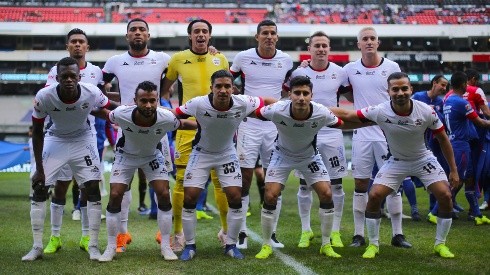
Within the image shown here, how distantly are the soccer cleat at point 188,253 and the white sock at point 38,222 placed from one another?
159 centimetres

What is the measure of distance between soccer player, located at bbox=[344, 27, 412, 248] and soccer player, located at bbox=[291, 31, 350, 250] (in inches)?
7.2

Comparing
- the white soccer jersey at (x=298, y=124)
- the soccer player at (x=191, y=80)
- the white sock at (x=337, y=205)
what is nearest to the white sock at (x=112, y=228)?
the soccer player at (x=191, y=80)

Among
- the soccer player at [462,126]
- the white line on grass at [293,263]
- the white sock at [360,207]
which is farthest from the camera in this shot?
the soccer player at [462,126]

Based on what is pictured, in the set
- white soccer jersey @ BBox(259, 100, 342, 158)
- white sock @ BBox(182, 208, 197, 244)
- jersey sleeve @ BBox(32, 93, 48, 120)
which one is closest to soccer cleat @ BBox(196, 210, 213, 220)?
white sock @ BBox(182, 208, 197, 244)

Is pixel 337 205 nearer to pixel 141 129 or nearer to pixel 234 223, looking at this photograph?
pixel 234 223

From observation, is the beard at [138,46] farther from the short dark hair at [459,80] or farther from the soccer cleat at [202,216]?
the short dark hair at [459,80]

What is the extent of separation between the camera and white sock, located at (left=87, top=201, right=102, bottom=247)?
779cm

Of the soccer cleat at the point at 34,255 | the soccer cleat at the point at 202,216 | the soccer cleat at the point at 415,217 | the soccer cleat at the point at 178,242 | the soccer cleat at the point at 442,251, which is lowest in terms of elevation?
the soccer cleat at the point at 202,216

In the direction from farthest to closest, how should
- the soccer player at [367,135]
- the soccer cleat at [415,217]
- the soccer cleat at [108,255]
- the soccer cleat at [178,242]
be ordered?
the soccer cleat at [415,217]
the soccer player at [367,135]
the soccer cleat at [178,242]
the soccer cleat at [108,255]

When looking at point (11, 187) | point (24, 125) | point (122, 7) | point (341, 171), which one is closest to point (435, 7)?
point (122, 7)

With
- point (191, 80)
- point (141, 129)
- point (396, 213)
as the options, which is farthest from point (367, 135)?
point (141, 129)

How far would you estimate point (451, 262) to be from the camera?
7395 mm

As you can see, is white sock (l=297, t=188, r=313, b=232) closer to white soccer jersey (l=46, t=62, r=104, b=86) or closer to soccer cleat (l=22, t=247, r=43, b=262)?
white soccer jersey (l=46, t=62, r=104, b=86)

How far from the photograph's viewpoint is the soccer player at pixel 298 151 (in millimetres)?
7824
